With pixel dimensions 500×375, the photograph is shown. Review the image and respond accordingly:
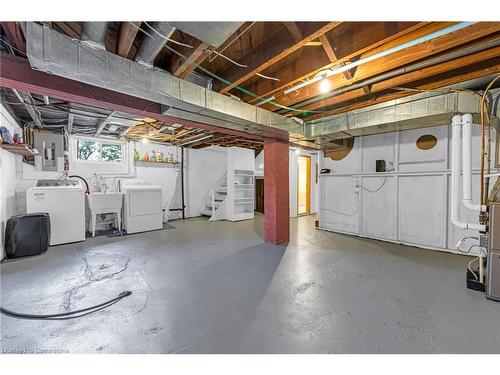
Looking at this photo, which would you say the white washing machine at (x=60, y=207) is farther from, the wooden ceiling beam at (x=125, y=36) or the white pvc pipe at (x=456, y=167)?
the white pvc pipe at (x=456, y=167)

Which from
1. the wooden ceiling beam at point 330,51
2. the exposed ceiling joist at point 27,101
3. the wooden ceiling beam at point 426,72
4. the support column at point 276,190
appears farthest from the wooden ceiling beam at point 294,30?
the exposed ceiling joist at point 27,101

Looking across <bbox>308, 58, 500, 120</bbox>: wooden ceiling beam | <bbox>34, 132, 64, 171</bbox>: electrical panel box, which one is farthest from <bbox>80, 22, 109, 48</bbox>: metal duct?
<bbox>34, 132, 64, 171</bbox>: electrical panel box

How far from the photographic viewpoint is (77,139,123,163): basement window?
4770 mm

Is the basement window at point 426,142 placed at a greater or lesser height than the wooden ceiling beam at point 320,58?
lesser

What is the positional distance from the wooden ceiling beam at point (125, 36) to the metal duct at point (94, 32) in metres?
0.11

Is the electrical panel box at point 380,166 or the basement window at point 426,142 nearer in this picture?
the basement window at point 426,142

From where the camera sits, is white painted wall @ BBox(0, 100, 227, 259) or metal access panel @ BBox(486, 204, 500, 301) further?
white painted wall @ BBox(0, 100, 227, 259)

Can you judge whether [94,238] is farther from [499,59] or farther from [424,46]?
[499,59]

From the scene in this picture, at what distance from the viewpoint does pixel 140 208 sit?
4.64 meters

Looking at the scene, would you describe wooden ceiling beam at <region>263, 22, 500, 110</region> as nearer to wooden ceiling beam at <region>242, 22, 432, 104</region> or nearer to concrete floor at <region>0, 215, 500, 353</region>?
wooden ceiling beam at <region>242, 22, 432, 104</region>

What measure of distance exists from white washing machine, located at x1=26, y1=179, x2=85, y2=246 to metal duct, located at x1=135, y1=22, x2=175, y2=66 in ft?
10.4

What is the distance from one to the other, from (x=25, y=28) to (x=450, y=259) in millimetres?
5037

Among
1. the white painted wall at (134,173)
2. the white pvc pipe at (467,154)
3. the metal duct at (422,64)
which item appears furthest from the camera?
the white painted wall at (134,173)

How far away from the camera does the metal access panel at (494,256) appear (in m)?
1.92
